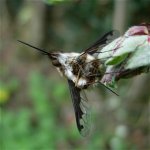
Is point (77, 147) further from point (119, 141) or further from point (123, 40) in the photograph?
point (123, 40)

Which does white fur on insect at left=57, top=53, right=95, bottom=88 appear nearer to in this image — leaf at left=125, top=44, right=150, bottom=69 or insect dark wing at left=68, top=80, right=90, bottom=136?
insect dark wing at left=68, top=80, right=90, bottom=136

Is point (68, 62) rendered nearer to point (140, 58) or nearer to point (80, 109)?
point (80, 109)

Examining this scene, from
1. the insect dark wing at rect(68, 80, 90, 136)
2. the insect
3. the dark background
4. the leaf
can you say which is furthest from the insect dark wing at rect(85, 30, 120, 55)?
the dark background

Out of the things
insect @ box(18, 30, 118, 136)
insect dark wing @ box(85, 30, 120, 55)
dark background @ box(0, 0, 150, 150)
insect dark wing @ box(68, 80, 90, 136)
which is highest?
insect dark wing @ box(85, 30, 120, 55)

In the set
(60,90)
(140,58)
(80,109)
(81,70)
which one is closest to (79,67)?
(81,70)

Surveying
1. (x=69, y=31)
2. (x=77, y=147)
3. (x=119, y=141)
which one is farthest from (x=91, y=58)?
(x=69, y=31)

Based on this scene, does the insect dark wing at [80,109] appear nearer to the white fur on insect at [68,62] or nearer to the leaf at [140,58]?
the white fur on insect at [68,62]
